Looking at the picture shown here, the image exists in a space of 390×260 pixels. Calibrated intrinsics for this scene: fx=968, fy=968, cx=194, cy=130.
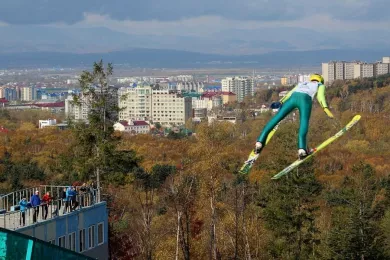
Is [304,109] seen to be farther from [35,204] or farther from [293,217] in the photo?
[293,217]

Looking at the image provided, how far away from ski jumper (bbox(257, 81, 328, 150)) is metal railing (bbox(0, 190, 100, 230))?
485 centimetres

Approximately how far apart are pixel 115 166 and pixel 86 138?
3.46 ft

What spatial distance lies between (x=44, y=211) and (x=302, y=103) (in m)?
5.68

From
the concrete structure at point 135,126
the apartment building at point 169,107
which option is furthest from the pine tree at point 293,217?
the apartment building at point 169,107

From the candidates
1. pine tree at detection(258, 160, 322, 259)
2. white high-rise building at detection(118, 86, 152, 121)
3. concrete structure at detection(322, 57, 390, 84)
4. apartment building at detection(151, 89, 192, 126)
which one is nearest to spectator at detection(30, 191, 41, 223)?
pine tree at detection(258, 160, 322, 259)

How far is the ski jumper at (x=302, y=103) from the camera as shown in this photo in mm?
11523

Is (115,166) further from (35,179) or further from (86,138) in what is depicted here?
(35,179)

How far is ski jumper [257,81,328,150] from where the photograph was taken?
37.8ft

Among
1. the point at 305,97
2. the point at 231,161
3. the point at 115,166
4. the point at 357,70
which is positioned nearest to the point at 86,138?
the point at 115,166

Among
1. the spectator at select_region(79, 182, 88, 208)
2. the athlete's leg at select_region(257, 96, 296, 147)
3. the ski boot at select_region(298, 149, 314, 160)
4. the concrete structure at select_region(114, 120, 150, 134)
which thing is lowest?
the concrete structure at select_region(114, 120, 150, 134)

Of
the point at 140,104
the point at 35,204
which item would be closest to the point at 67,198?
the point at 35,204

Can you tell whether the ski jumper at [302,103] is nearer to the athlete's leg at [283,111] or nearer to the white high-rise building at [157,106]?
the athlete's leg at [283,111]

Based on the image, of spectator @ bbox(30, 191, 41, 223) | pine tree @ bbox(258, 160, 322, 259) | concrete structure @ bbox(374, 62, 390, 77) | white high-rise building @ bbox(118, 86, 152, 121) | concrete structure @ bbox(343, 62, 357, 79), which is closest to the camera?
spectator @ bbox(30, 191, 41, 223)

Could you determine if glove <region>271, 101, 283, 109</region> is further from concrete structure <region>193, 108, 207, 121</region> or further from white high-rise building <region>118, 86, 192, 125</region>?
concrete structure <region>193, 108, 207, 121</region>
